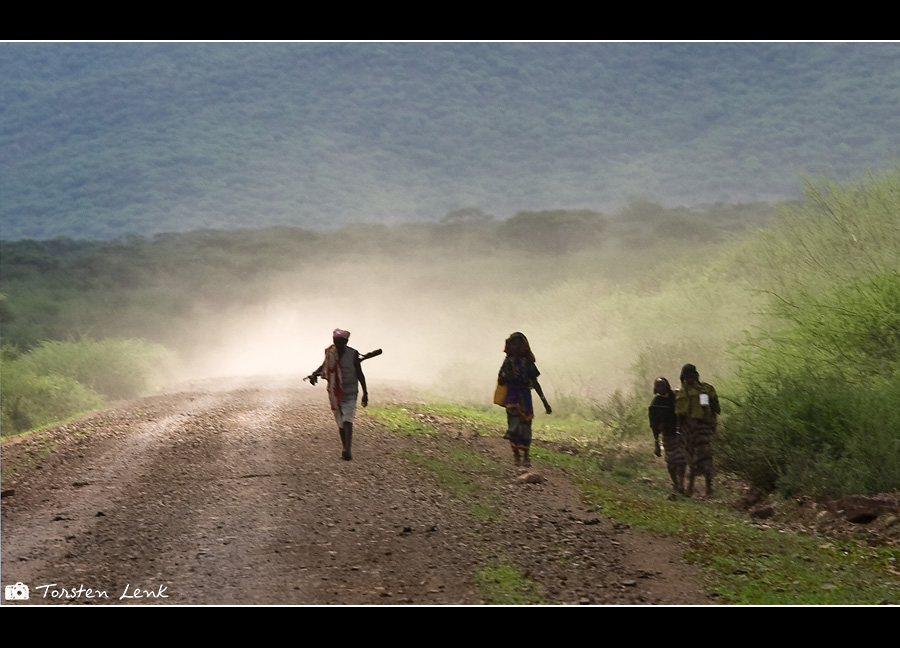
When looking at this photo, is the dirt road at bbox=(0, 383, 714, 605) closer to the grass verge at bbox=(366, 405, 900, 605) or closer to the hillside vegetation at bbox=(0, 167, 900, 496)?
the grass verge at bbox=(366, 405, 900, 605)

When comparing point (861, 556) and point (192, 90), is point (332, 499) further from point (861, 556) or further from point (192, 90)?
point (192, 90)

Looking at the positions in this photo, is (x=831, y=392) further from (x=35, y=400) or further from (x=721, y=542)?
(x=35, y=400)

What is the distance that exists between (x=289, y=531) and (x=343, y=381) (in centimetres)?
409

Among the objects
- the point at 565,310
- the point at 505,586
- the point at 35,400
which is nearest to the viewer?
the point at 505,586

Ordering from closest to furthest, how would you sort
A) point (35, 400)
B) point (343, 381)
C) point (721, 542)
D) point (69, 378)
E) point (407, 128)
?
1. point (721, 542)
2. point (343, 381)
3. point (35, 400)
4. point (69, 378)
5. point (407, 128)

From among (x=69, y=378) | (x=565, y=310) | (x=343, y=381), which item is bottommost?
(x=69, y=378)

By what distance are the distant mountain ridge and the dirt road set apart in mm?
109741

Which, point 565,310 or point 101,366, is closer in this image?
point 101,366

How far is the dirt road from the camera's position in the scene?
30.2 ft

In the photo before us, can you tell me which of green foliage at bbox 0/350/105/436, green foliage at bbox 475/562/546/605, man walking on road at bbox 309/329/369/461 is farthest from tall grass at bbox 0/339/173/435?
green foliage at bbox 475/562/546/605

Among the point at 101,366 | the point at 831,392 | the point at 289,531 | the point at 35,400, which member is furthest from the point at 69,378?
the point at 831,392

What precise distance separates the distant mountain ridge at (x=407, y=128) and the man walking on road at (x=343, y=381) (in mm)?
109084

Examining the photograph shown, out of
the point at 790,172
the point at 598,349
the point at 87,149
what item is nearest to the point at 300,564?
the point at 598,349

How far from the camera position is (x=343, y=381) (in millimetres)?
14797
